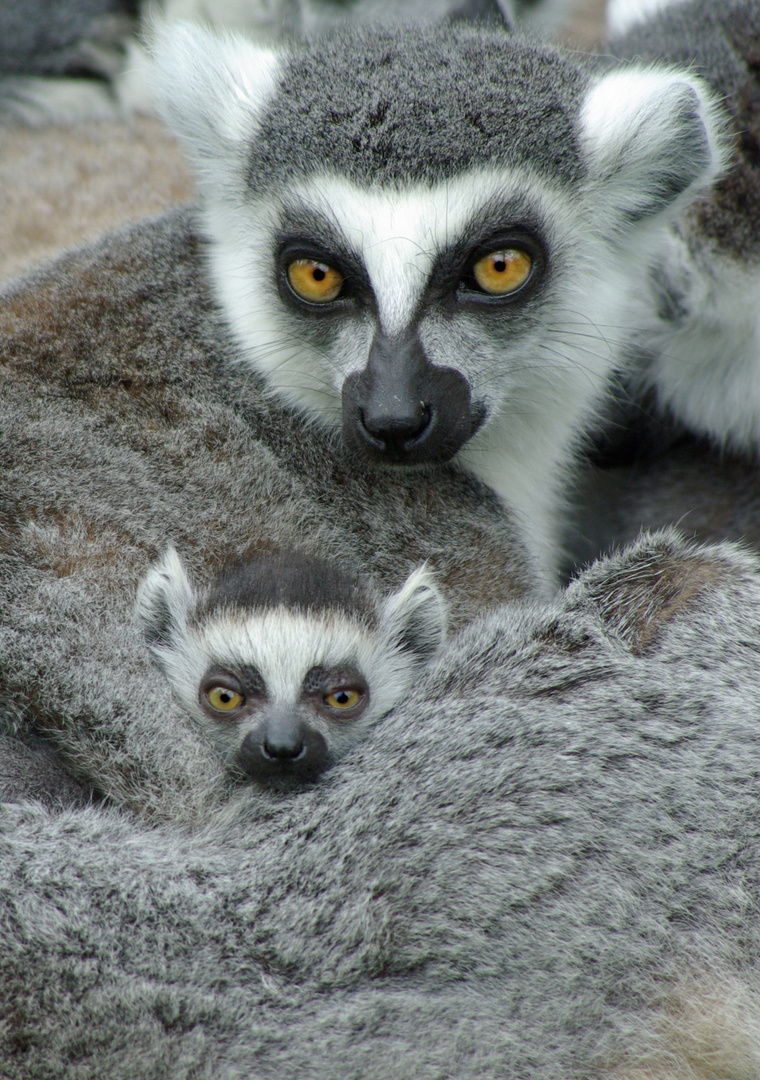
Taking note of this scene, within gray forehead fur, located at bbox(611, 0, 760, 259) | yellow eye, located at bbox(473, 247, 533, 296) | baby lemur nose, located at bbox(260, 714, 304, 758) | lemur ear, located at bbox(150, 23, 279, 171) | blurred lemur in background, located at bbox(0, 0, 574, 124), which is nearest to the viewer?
baby lemur nose, located at bbox(260, 714, 304, 758)

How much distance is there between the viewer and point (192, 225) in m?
3.66

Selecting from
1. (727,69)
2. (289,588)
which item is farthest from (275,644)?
(727,69)

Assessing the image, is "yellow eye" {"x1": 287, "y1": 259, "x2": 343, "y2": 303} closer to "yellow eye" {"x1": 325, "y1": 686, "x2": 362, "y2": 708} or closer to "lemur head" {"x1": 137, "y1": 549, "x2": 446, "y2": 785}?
"lemur head" {"x1": 137, "y1": 549, "x2": 446, "y2": 785}

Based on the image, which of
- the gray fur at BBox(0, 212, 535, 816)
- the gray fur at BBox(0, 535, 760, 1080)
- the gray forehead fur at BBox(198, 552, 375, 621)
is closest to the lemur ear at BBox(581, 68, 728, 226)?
the gray fur at BBox(0, 212, 535, 816)

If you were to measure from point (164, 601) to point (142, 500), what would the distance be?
0.29m

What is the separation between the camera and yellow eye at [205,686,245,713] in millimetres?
2908

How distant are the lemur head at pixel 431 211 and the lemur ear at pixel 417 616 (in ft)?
1.17

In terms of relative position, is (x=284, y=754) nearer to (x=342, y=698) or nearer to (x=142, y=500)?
(x=342, y=698)

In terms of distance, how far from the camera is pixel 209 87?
3.42 m

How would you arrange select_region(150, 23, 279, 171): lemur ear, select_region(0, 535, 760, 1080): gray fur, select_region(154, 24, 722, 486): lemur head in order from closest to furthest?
1. select_region(0, 535, 760, 1080): gray fur
2. select_region(154, 24, 722, 486): lemur head
3. select_region(150, 23, 279, 171): lemur ear

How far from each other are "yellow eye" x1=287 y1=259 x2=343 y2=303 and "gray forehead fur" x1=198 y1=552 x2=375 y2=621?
716mm

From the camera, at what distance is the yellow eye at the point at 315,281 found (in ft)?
10.3

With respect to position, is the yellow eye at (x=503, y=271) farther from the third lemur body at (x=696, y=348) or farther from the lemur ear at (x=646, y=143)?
the third lemur body at (x=696, y=348)

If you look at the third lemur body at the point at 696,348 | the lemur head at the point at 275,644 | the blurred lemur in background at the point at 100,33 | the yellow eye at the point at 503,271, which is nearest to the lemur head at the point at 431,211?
the yellow eye at the point at 503,271
